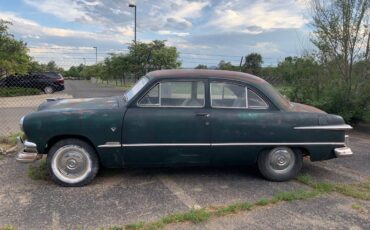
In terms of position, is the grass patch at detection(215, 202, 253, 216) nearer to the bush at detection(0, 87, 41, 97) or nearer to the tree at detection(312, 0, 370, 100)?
the tree at detection(312, 0, 370, 100)

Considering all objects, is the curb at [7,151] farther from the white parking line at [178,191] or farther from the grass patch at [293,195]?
the grass patch at [293,195]

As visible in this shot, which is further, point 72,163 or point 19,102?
point 19,102

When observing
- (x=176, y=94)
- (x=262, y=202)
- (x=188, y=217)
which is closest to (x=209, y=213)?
(x=188, y=217)

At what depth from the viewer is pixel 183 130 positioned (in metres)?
5.09

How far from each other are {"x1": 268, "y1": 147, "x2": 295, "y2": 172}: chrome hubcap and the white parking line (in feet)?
4.55

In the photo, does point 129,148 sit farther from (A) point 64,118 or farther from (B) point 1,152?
(B) point 1,152

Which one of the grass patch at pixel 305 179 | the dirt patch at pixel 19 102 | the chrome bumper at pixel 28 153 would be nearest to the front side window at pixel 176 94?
the chrome bumper at pixel 28 153

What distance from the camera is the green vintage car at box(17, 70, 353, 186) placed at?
498 centimetres

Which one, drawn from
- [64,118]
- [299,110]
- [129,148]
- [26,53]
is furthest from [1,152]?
[26,53]

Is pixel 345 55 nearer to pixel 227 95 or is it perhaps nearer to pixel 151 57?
pixel 227 95

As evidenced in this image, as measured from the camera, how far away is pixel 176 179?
544 cm

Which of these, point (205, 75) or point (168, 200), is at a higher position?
point (205, 75)

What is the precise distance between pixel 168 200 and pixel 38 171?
7.32 ft

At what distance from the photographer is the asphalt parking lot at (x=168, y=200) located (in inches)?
158
